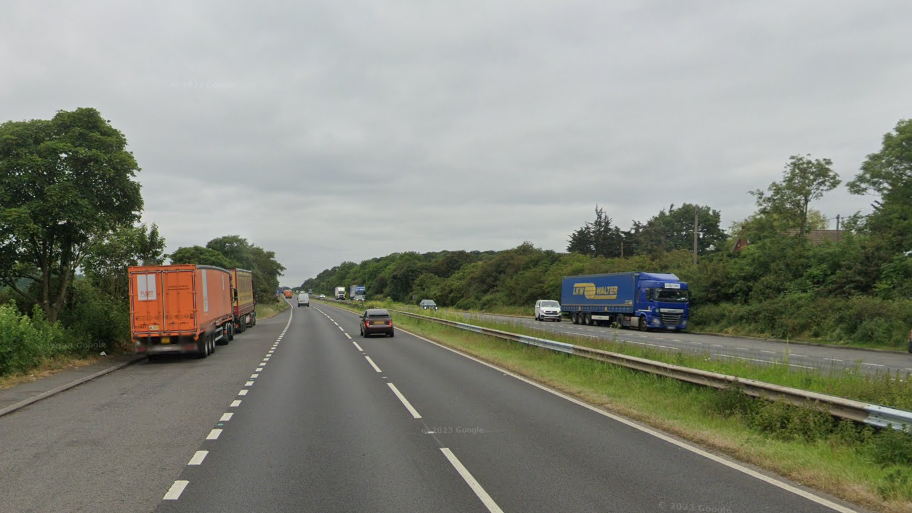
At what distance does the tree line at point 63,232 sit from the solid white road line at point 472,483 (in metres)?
12.9

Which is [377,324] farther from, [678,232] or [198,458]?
[678,232]

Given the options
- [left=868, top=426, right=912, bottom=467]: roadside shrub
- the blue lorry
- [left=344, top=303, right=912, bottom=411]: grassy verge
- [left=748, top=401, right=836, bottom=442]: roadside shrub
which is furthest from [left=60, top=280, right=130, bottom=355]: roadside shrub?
the blue lorry

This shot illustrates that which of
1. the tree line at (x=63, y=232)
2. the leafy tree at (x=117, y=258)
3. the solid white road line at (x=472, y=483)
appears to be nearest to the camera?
the solid white road line at (x=472, y=483)

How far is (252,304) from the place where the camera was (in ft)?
155

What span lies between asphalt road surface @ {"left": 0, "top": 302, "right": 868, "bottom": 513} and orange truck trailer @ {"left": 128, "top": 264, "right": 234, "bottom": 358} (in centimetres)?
694

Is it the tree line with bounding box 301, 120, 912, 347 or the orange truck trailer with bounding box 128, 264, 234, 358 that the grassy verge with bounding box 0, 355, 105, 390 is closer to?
the orange truck trailer with bounding box 128, 264, 234, 358

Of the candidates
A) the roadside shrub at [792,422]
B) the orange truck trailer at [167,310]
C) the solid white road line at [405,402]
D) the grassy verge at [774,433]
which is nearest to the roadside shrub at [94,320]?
the orange truck trailer at [167,310]

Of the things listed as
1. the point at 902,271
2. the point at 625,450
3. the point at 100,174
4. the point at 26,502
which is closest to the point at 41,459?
the point at 26,502

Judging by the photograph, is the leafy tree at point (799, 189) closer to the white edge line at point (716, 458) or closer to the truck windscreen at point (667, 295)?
the truck windscreen at point (667, 295)

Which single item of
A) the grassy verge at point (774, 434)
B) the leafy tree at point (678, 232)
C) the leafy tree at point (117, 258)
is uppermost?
the leafy tree at point (678, 232)

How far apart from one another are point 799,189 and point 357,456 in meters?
45.8

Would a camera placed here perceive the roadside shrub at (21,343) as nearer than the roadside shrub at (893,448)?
No

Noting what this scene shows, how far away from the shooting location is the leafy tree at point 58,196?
18859 millimetres

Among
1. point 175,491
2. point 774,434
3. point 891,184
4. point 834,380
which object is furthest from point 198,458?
point 891,184
